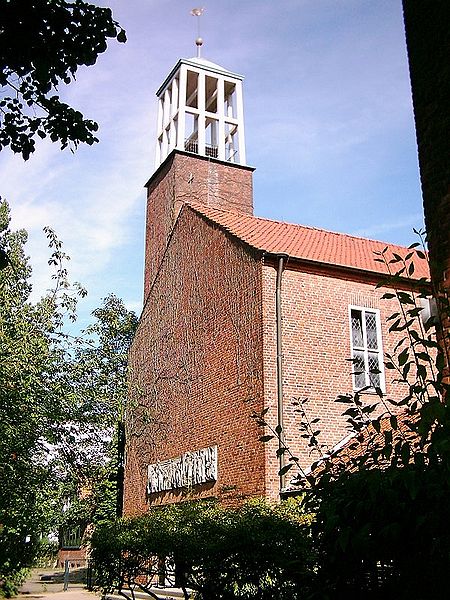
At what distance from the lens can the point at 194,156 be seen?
22.5 meters

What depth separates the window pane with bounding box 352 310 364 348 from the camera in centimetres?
1588

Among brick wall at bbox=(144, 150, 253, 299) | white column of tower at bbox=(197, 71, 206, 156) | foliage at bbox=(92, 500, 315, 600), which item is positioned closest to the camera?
foliage at bbox=(92, 500, 315, 600)

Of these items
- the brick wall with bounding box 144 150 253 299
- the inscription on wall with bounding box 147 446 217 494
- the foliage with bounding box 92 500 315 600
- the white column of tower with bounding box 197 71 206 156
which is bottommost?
the foliage with bounding box 92 500 315 600

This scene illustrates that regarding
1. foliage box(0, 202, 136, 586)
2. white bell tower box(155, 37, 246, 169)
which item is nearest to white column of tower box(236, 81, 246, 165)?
white bell tower box(155, 37, 246, 169)

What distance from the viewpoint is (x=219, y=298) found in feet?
55.0

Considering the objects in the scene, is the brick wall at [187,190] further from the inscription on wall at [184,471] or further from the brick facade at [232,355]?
the inscription on wall at [184,471]

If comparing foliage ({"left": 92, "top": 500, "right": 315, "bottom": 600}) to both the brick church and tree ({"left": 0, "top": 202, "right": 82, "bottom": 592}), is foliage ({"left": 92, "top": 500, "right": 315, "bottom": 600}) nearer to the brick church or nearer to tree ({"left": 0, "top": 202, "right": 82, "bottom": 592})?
tree ({"left": 0, "top": 202, "right": 82, "bottom": 592})

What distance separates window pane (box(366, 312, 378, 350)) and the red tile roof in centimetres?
116

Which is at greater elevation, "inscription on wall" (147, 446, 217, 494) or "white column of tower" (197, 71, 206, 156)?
"white column of tower" (197, 71, 206, 156)

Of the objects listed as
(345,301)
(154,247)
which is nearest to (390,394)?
(345,301)

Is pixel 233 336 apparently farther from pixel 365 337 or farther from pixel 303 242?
pixel 303 242

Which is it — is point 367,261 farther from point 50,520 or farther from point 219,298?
point 50,520

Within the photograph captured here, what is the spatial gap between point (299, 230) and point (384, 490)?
17.0 metres

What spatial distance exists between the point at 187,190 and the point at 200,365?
7.24 metres
